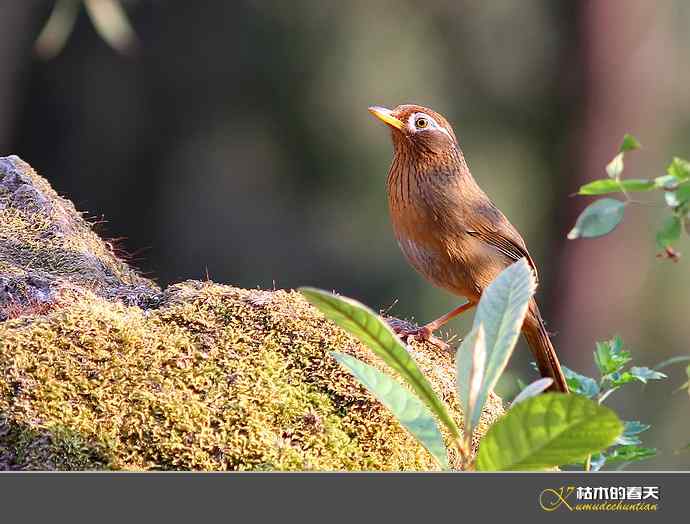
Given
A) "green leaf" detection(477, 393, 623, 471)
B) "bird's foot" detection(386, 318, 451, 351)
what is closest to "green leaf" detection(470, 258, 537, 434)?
"green leaf" detection(477, 393, 623, 471)

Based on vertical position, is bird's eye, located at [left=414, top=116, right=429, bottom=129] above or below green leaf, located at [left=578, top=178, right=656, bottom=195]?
above

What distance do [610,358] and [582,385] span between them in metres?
0.11

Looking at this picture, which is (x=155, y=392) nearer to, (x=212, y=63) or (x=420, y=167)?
(x=420, y=167)

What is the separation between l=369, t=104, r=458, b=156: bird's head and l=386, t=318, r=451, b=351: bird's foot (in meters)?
1.26

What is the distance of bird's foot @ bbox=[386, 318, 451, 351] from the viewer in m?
2.87

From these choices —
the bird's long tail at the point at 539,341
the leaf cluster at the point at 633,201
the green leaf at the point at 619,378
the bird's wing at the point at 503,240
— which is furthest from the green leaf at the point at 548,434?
the bird's wing at the point at 503,240

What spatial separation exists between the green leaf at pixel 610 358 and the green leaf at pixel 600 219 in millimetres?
613

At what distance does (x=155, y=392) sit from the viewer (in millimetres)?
2098

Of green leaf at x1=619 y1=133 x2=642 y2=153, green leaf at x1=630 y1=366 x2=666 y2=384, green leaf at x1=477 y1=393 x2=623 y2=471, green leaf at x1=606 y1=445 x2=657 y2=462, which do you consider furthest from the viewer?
green leaf at x1=630 y1=366 x2=666 y2=384

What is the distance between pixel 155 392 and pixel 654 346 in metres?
8.67

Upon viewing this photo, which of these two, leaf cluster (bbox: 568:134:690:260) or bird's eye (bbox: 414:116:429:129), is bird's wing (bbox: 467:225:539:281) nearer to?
bird's eye (bbox: 414:116:429:129)

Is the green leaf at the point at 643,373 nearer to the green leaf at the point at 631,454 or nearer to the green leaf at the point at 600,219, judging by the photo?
the green leaf at the point at 631,454

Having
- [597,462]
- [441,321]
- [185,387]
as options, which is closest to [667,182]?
[597,462]
